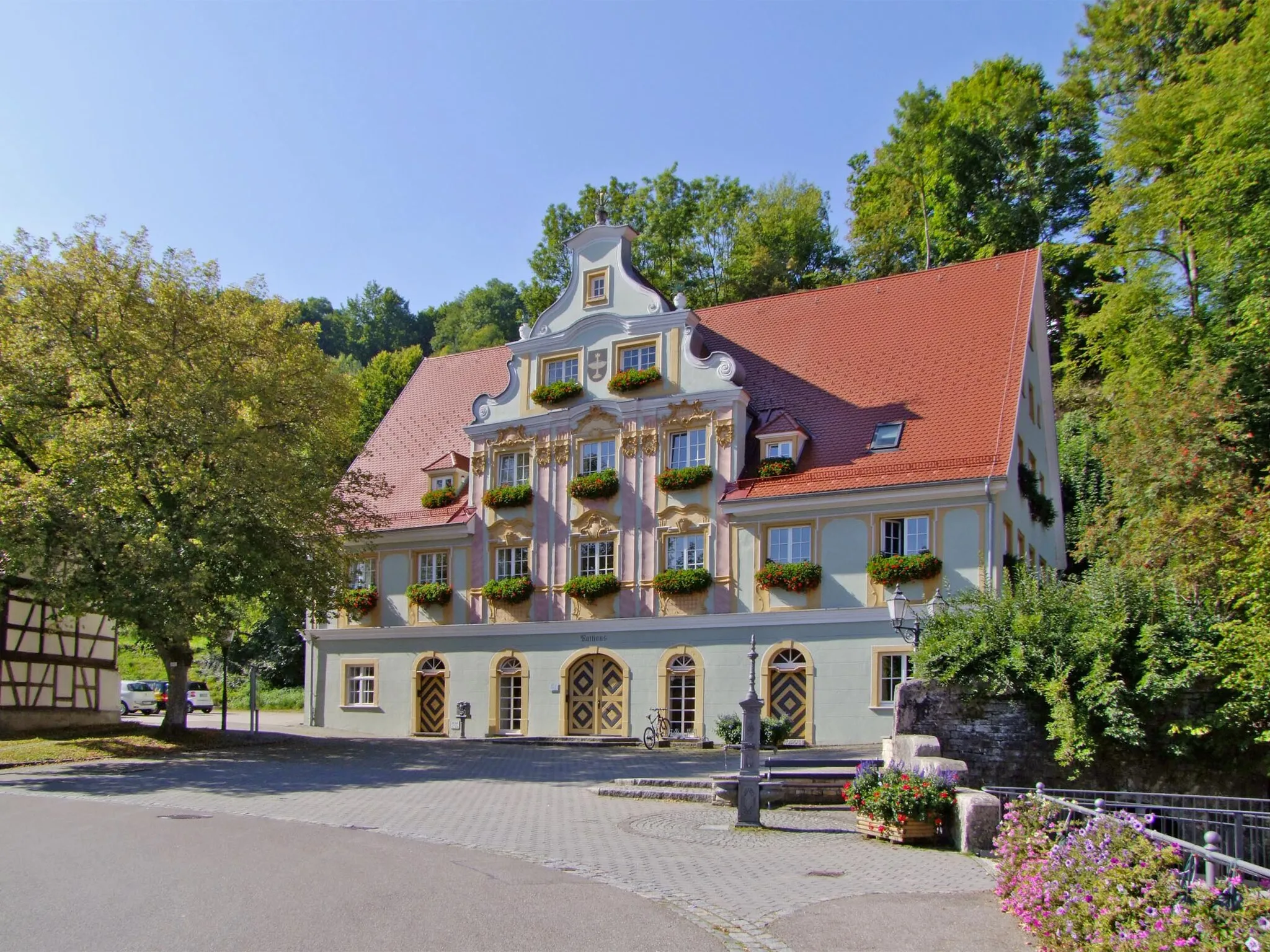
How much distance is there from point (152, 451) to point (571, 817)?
14.2m

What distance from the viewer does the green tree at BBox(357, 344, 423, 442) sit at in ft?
206

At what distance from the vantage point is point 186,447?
2602 centimetres

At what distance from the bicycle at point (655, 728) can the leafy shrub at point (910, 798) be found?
47.8 ft

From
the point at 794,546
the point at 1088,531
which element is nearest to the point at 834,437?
the point at 794,546

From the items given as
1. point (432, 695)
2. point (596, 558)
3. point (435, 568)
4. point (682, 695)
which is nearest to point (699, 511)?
point (596, 558)

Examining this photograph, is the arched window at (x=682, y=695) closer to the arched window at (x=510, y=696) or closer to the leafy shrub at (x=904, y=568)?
the arched window at (x=510, y=696)

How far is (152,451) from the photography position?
2539 cm

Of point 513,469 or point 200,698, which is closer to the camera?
point 513,469

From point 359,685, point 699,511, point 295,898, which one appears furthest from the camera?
point 359,685

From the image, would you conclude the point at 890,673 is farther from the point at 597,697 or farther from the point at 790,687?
the point at 597,697

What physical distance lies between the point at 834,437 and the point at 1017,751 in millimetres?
12998

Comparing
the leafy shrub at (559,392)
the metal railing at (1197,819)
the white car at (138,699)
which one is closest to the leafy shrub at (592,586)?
the leafy shrub at (559,392)

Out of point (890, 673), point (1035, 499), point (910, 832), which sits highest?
point (1035, 499)

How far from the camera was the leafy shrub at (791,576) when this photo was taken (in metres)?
27.7
